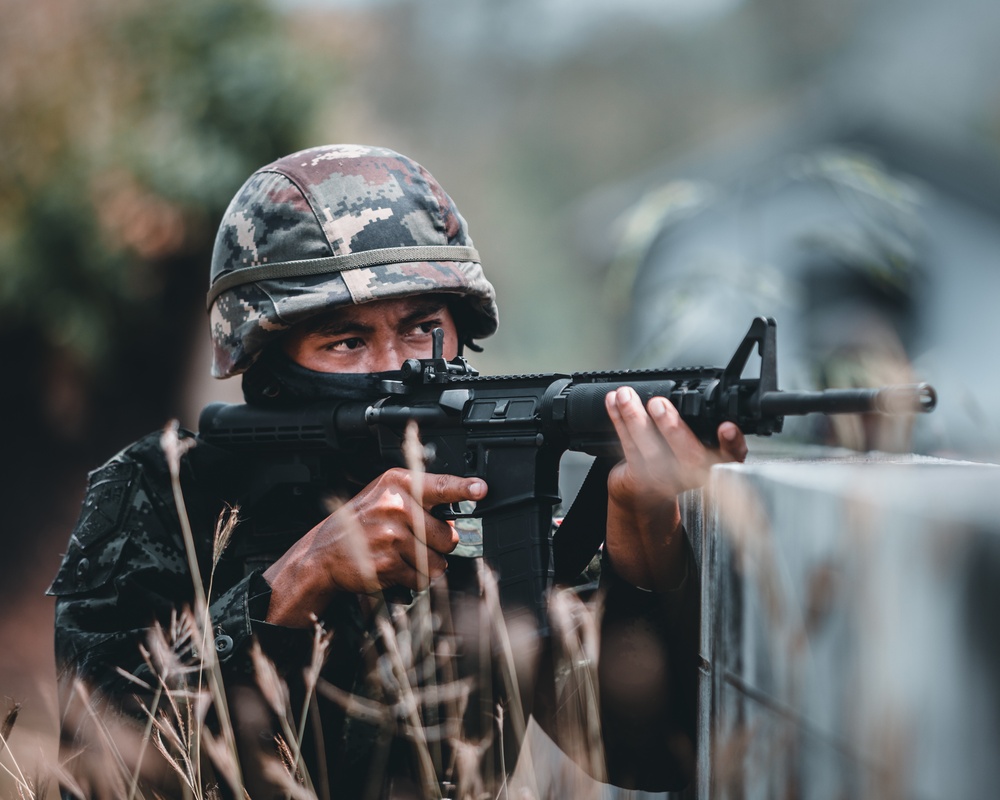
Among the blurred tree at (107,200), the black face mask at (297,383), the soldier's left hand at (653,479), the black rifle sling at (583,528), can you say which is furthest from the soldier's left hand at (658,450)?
the blurred tree at (107,200)

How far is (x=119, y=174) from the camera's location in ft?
26.6

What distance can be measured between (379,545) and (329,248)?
2.98 ft

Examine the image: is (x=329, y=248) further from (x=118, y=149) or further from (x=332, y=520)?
(x=118, y=149)

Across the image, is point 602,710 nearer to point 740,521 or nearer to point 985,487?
point 740,521

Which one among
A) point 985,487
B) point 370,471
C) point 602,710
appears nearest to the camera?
point 985,487

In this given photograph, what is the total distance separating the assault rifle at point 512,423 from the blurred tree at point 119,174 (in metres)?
5.82

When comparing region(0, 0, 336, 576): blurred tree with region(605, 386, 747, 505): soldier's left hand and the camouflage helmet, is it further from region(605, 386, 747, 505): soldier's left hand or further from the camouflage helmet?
region(605, 386, 747, 505): soldier's left hand

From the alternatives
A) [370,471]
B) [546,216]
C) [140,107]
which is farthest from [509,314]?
[370,471]

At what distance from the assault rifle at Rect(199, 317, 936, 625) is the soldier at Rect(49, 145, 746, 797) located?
0.22 feet

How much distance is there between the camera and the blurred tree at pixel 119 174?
8.02 meters

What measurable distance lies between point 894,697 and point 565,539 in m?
1.24

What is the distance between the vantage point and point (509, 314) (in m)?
49.4

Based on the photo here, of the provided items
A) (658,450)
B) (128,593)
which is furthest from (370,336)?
(658,450)

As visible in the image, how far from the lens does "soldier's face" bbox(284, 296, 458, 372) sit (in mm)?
2703
